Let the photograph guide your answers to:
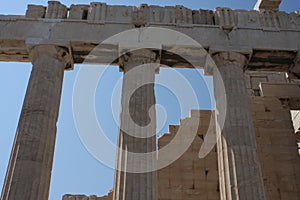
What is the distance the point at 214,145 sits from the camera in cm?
2420

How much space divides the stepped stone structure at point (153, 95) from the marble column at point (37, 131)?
4 centimetres

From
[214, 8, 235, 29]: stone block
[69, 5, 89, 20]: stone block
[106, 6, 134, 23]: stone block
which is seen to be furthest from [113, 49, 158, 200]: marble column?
[214, 8, 235, 29]: stone block

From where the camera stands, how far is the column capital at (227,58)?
20.1 meters

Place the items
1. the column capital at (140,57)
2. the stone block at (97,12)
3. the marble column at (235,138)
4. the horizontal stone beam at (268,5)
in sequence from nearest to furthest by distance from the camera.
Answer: the marble column at (235,138) < the column capital at (140,57) < the stone block at (97,12) < the horizontal stone beam at (268,5)

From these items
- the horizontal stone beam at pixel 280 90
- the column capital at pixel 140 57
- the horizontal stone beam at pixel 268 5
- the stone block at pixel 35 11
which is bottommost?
the column capital at pixel 140 57

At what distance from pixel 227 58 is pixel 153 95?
4152 mm

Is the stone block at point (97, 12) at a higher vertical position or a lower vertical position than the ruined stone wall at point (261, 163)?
higher

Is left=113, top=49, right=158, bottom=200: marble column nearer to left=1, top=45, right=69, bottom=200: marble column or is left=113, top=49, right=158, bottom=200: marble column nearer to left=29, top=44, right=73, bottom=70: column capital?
left=29, top=44, right=73, bottom=70: column capital

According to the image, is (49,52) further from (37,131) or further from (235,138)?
(235,138)

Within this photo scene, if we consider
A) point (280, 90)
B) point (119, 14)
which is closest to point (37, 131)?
point (119, 14)

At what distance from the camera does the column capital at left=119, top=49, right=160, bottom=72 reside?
65.2ft

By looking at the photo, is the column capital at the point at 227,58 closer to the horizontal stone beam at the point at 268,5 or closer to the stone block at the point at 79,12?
the horizontal stone beam at the point at 268,5

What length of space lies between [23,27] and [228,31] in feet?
33.2

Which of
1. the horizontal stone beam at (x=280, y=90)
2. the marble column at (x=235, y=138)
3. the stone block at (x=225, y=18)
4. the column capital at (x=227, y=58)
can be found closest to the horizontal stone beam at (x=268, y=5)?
the stone block at (x=225, y=18)
